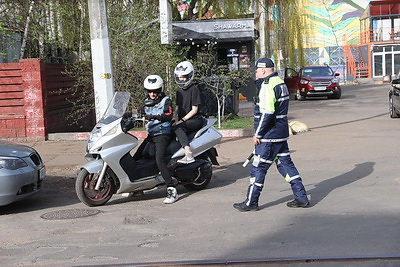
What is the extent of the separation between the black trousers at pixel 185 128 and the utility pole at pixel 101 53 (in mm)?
2928

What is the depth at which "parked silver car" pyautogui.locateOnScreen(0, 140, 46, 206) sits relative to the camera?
7.59 metres

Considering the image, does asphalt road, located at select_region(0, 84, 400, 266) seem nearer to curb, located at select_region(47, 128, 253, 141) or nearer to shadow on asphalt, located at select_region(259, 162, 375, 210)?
shadow on asphalt, located at select_region(259, 162, 375, 210)

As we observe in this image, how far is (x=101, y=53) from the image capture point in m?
11.2

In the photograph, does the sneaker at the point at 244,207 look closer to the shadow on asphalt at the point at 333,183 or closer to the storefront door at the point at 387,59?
the shadow on asphalt at the point at 333,183

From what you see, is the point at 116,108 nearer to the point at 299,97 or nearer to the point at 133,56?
the point at 133,56

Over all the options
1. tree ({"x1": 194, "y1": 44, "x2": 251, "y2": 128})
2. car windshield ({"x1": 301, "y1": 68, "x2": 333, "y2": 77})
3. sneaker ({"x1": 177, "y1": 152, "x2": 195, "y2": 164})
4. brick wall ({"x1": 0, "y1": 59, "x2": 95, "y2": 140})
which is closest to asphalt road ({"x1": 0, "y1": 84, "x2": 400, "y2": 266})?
sneaker ({"x1": 177, "y1": 152, "x2": 195, "y2": 164})

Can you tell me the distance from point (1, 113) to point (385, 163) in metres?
9.06

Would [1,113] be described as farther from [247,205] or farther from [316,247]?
[316,247]

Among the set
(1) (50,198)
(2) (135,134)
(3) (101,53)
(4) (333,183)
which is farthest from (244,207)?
(2) (135,134)

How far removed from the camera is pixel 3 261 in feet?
18.7

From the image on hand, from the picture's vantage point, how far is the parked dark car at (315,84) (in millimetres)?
Result: 28172

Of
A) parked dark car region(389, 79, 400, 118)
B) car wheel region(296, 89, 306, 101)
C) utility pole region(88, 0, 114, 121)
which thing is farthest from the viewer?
car wheel region(296, 89, 306, 101)

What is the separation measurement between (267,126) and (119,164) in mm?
2030

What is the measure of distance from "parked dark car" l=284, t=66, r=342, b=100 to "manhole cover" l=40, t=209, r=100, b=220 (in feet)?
71.3
